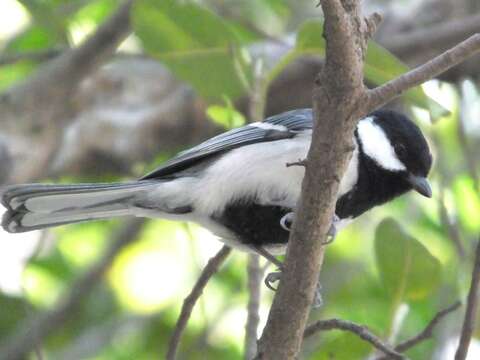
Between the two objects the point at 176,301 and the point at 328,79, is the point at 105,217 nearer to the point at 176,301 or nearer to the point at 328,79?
the point at 328,79

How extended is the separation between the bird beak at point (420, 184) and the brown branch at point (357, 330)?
82cm

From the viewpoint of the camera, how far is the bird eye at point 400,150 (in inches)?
112

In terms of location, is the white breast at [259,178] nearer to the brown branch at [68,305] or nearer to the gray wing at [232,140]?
the gray wing at [232,140]

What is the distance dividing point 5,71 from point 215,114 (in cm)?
190

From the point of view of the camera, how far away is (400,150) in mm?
2859

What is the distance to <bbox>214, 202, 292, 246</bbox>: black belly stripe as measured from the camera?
2.68 meters

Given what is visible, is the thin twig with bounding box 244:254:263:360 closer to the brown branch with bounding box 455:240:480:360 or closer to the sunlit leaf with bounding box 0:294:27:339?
the brown branch with bounding box 455:240:480:360

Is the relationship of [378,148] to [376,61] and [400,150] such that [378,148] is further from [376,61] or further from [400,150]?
[376,61]

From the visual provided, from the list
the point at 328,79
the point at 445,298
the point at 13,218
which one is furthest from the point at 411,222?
the point at 328,79

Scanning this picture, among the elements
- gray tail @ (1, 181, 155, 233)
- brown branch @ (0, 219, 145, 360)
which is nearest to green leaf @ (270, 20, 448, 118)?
gray tail @ (1, 181, 155, 233)

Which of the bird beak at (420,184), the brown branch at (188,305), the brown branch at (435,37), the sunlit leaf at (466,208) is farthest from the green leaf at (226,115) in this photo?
the sunlit leaf at (466,208)

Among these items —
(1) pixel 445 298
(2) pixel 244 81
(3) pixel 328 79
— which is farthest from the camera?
(1) pixel 445 298

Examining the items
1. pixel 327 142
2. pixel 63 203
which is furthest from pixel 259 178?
pixel 327 142

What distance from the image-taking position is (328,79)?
1790mm
